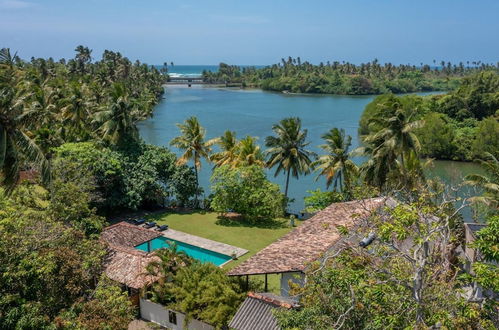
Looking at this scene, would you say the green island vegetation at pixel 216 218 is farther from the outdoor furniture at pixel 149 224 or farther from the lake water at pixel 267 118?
the lake water at pixel 267 118

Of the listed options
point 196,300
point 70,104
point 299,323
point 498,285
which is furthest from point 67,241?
point 70,104

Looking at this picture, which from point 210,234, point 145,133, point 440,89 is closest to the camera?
point 210,234

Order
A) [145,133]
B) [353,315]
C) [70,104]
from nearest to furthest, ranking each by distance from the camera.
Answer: [353,315] → [70,104] → [145,133]

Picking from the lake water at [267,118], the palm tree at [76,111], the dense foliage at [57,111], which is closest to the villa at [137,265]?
the dense foliage at [57,111]

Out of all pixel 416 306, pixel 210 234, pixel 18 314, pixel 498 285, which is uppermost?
pixel 498 285

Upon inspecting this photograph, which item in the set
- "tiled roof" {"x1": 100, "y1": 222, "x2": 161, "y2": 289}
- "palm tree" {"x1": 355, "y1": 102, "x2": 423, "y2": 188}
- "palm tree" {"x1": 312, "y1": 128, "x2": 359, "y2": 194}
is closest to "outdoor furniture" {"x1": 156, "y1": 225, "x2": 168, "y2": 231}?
"tiled roof" {"x1": 100, "y1": 222, "x2": 161, "y2": 289}

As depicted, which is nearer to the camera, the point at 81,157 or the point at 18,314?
the point at 18,314

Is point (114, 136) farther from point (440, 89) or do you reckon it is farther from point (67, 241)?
point (440, 89)
